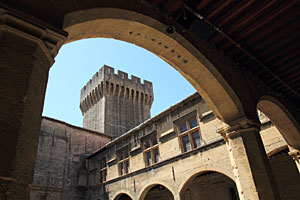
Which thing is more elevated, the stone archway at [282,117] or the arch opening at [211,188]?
the stone archway at [282,117]

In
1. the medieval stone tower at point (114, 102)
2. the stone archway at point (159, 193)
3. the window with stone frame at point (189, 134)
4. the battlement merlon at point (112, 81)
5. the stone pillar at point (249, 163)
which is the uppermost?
the battlement merlon at point (112, 81)

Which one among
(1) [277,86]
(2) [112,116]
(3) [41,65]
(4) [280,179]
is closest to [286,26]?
(1) [277,86]

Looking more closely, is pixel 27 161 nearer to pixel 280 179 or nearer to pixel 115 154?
pixel 280 179

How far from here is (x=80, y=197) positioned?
56.4 ft

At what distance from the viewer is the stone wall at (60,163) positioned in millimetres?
16156

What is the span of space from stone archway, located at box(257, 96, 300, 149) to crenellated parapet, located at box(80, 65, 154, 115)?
24.1 m

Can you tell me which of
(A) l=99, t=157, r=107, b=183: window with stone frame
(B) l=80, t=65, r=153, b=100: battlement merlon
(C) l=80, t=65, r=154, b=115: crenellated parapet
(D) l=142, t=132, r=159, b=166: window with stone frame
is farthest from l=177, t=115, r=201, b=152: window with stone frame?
(B) l=80, t=65, r=153, b=100: battlement merlon

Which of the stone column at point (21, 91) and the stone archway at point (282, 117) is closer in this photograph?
the stone column at point (21, 91)

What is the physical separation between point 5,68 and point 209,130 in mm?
8989

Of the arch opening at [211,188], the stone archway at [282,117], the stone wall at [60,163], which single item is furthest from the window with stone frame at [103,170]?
the stone archway at [282,117]

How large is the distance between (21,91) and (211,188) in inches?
449

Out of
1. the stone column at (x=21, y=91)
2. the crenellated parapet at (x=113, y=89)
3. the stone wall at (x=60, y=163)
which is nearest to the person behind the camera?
the stone column at (x=21, y=91)

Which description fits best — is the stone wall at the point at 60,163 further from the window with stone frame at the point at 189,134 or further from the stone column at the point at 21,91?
the stone column at the point at 21,91

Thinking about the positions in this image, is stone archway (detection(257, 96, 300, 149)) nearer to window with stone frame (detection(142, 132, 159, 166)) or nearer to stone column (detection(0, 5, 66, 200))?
stone column (detection(0, 5, 66, 200))
